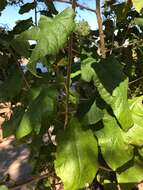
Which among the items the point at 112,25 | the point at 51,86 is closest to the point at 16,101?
the point at 51,86

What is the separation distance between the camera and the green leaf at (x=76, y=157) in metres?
1.49

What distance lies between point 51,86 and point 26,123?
15 cm

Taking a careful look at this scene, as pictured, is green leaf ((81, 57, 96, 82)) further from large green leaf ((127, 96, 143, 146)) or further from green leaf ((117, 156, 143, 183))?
green leaf ((117, 156, 143, 183))

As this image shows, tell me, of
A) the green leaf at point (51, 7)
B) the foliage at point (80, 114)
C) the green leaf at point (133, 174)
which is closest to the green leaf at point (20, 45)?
the foliage at point (80, 114)

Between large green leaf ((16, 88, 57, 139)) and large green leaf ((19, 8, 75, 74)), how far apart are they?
0.26 m

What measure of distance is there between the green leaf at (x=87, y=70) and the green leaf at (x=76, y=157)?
0.18m

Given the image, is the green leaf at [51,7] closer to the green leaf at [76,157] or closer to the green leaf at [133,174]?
the green leaf at [76,157]

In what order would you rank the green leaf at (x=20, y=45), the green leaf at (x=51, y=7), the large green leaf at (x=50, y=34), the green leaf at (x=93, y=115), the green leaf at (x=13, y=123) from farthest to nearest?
the green leaf at (x=51, y=7)
the green leaf at (x=13, y=123)
the green leaf at (x=93, y=115)
the green leaf at (x=20, y=45)
the large green leaf at (x=50, y=34)

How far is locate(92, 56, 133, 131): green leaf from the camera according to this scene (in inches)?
56.4

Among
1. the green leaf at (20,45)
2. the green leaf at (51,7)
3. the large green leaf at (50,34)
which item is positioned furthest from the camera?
the green leaf at (51,7)

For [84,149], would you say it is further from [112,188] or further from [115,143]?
[112,188]

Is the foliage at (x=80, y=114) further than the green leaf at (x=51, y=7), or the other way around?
the green leaf at (x=51, y=7)

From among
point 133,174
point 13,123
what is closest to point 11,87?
point 13,123

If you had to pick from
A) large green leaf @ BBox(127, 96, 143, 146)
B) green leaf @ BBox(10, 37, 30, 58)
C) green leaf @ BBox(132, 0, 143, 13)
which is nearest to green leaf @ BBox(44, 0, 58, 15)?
green leaf @ BBox(10, 37, 30, 58)
